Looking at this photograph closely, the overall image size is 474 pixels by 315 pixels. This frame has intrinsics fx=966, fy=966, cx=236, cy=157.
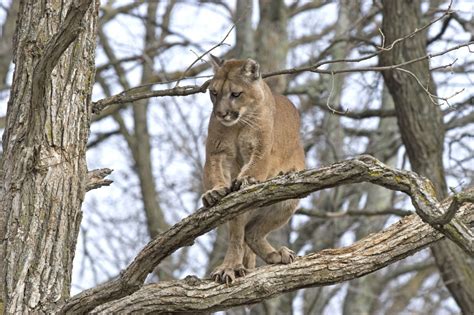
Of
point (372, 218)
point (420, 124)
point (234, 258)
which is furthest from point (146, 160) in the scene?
point (234, 258)

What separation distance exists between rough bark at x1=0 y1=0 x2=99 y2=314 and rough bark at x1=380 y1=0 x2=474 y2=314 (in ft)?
14.4

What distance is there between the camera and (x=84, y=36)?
660 centimetres

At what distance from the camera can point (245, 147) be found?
7672 mm

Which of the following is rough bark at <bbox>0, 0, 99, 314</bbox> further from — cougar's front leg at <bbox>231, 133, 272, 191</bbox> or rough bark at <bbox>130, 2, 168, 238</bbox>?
rough bark at <bbox>130, 2, 168, 238</bbox>

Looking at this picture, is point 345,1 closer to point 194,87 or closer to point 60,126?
point 194,87

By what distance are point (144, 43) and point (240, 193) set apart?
1031cm

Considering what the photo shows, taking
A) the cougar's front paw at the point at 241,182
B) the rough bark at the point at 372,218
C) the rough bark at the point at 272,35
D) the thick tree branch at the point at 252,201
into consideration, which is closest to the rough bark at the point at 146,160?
the rough bark at the point at 272,35

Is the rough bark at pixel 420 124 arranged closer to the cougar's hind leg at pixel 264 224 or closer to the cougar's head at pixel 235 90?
the cougar's head at pixel 235 90

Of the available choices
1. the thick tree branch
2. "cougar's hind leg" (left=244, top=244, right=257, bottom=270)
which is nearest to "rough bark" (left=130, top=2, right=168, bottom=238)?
"cougar's hind leg" (left=244, top=244, right=257, bottom=270)

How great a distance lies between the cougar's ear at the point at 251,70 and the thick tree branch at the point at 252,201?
7.17 ft

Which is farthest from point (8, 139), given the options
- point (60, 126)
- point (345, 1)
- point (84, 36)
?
point (345, 1)

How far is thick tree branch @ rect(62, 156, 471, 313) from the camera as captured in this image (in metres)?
5.48

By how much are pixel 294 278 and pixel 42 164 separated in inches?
71.5

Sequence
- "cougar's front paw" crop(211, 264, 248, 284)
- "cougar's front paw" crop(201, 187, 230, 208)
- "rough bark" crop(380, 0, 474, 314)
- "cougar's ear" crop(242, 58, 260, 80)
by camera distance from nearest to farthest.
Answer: "cougar's front paw" crop(201, 187, 230, 208) < "cougar's front paw" crop(211, 264, 248, 284) < "cougar's ear" crop(242, 58, 260, 80) < "rough bark" crop(380, 0, 474, 314)
